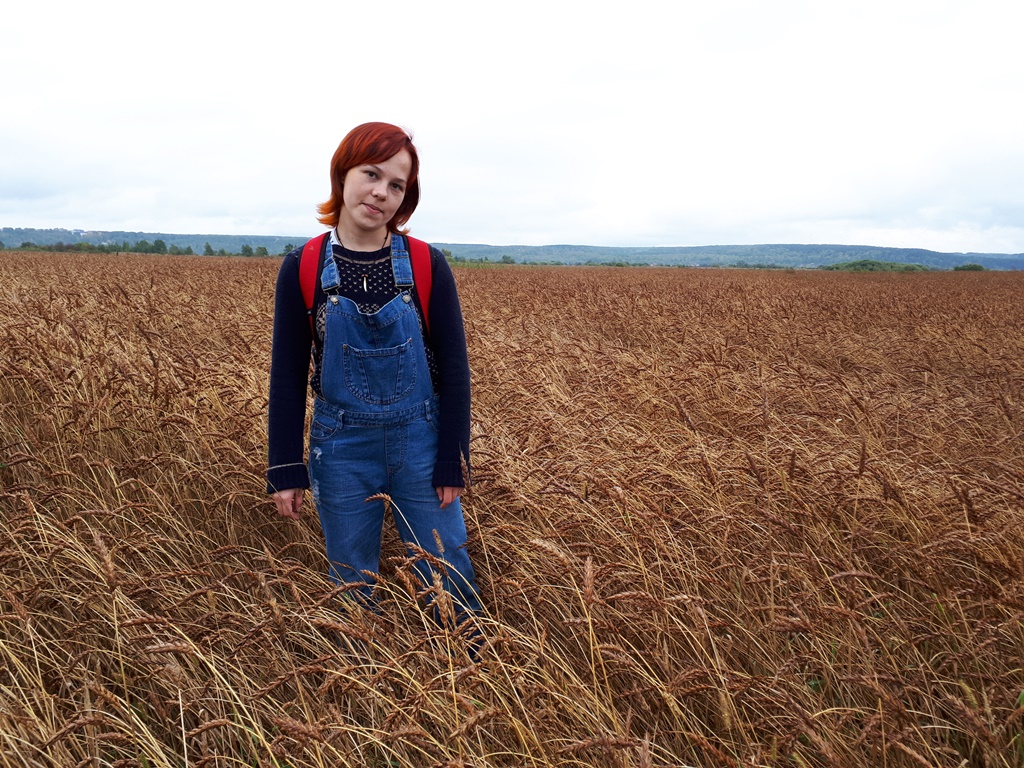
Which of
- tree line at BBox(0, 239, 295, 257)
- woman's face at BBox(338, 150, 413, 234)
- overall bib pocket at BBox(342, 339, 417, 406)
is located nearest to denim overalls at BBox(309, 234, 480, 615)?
overall bib pocket at BBox(342, 339, 417, 406)

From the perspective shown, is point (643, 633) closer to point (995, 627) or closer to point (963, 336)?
point (995, 627)

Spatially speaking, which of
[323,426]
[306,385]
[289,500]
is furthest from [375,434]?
[289,500]

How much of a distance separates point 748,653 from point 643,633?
35 cm

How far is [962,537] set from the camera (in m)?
2.47

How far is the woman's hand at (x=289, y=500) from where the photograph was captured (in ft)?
7.18

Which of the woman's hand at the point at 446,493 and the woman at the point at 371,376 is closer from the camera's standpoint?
the woman at the point at 371,376

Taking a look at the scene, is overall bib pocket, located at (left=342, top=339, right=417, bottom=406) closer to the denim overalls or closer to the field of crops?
the denim overalls

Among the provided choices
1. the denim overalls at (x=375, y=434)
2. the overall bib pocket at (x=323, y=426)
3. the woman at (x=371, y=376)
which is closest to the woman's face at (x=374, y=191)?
the woman at (x=371, y=376)

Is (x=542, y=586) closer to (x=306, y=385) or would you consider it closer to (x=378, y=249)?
(x=306, y=385)

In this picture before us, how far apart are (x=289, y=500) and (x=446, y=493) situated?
1.76 ft

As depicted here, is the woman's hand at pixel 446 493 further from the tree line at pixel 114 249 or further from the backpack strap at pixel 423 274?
the tree line at pixel 114 249

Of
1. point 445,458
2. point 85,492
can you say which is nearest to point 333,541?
point 445,458

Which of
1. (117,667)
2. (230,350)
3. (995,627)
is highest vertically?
(230,350)

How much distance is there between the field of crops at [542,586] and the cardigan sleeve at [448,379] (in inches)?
11.8
